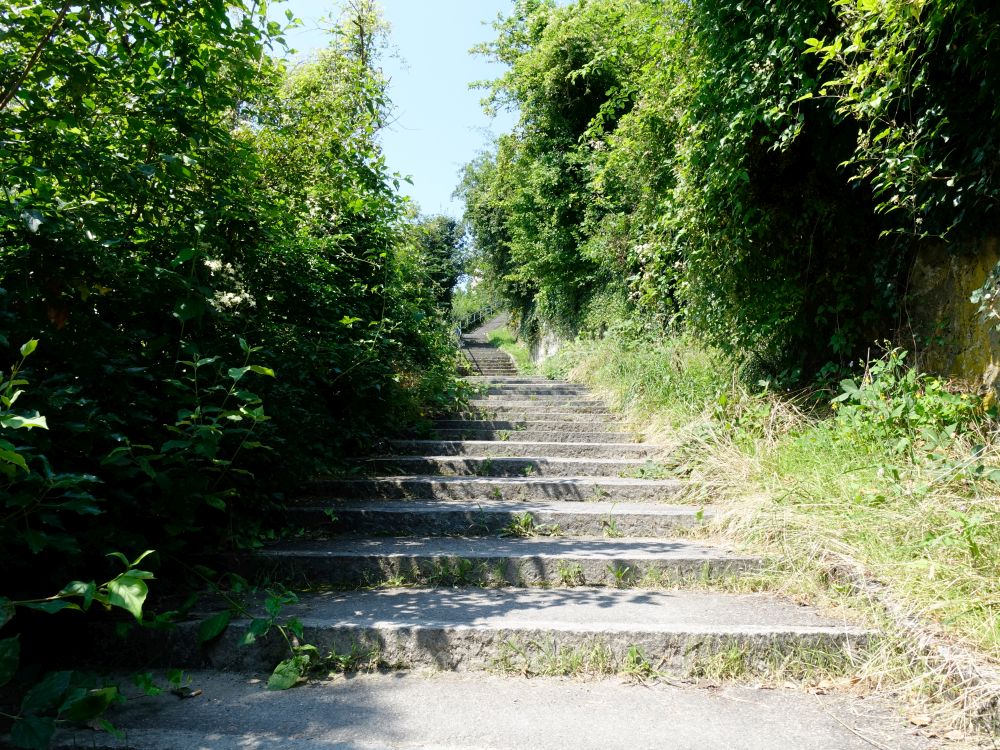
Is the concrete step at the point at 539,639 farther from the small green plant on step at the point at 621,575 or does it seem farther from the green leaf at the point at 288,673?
the small green plant on step at the point at 621,575

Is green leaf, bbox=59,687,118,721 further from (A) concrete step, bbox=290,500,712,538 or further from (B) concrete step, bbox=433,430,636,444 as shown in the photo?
(B) concrete step, bbox=433,430,636,444

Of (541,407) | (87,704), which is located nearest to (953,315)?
(541,407)

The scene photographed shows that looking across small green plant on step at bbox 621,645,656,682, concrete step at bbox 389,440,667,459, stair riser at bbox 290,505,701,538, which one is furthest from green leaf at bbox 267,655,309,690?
concrete step at bbox 389,440,667,459

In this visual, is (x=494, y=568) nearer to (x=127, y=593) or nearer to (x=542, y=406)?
(x=127, y=593)

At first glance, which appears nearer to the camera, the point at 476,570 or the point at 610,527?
the point at 476,570

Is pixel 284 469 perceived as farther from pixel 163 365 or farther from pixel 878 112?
pixel 878 112

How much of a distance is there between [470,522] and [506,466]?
107cm

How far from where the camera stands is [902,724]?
1.93 metres

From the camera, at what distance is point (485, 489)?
4109mm

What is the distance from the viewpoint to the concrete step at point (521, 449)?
4.99 metres

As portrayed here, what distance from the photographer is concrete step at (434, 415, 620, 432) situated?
5727 mm

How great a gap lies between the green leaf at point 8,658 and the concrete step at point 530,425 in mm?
4293

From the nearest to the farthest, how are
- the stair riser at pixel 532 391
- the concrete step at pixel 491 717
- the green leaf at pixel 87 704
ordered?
the green leaf at pixel 87 704
the concrete step at pixel 491 717
the stair riser at pixel 532 391

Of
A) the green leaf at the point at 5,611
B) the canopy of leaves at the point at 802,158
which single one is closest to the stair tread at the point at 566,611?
the green leaf at the point at 5,611
